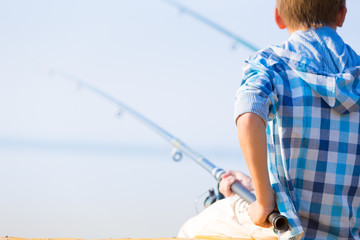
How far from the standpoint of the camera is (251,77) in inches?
44.4

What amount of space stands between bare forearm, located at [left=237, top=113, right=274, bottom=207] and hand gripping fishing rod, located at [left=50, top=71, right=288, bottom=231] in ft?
0.21

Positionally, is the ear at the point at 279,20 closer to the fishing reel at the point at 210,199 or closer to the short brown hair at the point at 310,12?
the short brown hair at the point at 310,12

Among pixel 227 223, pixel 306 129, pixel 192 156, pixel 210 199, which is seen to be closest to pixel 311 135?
pixel 306 129

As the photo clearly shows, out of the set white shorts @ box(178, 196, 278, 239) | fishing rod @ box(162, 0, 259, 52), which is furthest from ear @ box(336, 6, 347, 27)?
fishing rod @ box(162, 0, 259, 52)

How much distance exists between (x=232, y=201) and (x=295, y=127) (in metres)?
0.60

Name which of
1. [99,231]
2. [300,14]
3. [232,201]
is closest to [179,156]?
[99,231]

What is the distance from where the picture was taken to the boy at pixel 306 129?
3.59ft

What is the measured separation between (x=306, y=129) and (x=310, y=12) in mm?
253

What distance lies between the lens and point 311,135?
113cm

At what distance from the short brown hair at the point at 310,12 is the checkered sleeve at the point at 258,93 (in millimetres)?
131

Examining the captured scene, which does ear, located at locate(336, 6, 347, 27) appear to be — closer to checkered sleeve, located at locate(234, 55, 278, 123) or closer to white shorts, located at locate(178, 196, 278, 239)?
checkered sleeve, located at locate(234, 55, 278, 123)

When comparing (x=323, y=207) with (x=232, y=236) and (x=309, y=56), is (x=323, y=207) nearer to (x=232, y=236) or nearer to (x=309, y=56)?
(x=309, y=56)

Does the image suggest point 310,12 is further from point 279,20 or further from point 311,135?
point 311,135

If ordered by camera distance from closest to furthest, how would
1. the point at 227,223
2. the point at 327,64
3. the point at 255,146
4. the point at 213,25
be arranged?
the point at 255,146
the point at 327,64
the point at 227,223
the point at 213,25
